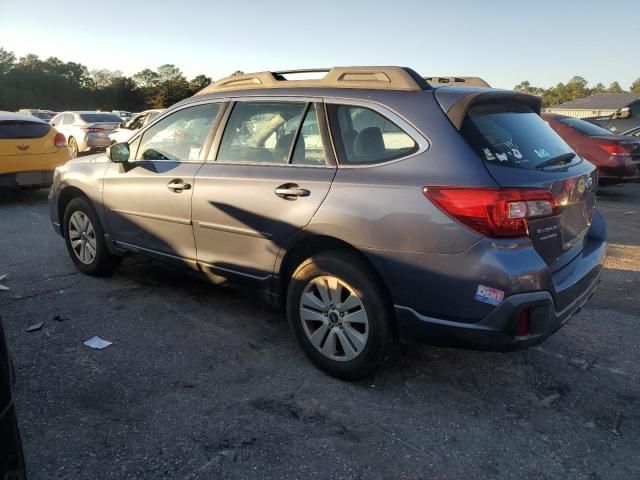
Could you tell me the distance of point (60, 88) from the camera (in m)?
82.5

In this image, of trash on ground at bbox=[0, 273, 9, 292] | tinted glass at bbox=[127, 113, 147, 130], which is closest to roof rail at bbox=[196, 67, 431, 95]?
trash on ground at bbox=[0, 273, 9, 292]

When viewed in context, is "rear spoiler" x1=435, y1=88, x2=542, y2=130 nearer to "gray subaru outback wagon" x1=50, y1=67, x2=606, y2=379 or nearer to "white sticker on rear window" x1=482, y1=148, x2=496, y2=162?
"gray subaru outback wagon" x1=50, y1=67, x2=606, y2=379

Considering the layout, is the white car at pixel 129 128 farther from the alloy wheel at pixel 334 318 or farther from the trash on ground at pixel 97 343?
the alloy wheel at pixel 334 318

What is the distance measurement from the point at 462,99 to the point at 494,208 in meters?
0.68

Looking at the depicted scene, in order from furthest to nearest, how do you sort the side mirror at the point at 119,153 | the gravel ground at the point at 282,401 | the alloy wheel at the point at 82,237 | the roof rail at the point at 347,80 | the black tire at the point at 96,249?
the alloy wheel at the point at 82,237
the black tire at the point at 96,249
the side mirror at the point at 119,153
the roof rail at the point at 347,80
the gravel ground at the point at 282,401

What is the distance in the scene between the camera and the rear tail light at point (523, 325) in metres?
2.52

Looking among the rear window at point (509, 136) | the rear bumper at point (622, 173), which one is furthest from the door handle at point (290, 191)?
the rear bumper at point (622, 173)

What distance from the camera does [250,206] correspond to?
3348mm

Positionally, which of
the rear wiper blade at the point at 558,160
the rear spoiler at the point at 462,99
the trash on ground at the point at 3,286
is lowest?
the trash on ground at the point at 3,286

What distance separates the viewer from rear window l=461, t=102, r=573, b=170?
268 centimetres

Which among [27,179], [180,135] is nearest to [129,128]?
[27,179]

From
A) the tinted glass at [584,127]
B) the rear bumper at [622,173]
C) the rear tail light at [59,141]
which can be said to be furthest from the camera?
the tinted glass at [584,127]

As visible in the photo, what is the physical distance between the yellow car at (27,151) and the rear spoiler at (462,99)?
25.4 ft

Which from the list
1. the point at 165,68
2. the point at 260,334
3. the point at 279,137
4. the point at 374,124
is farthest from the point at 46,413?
the point at 165,68
